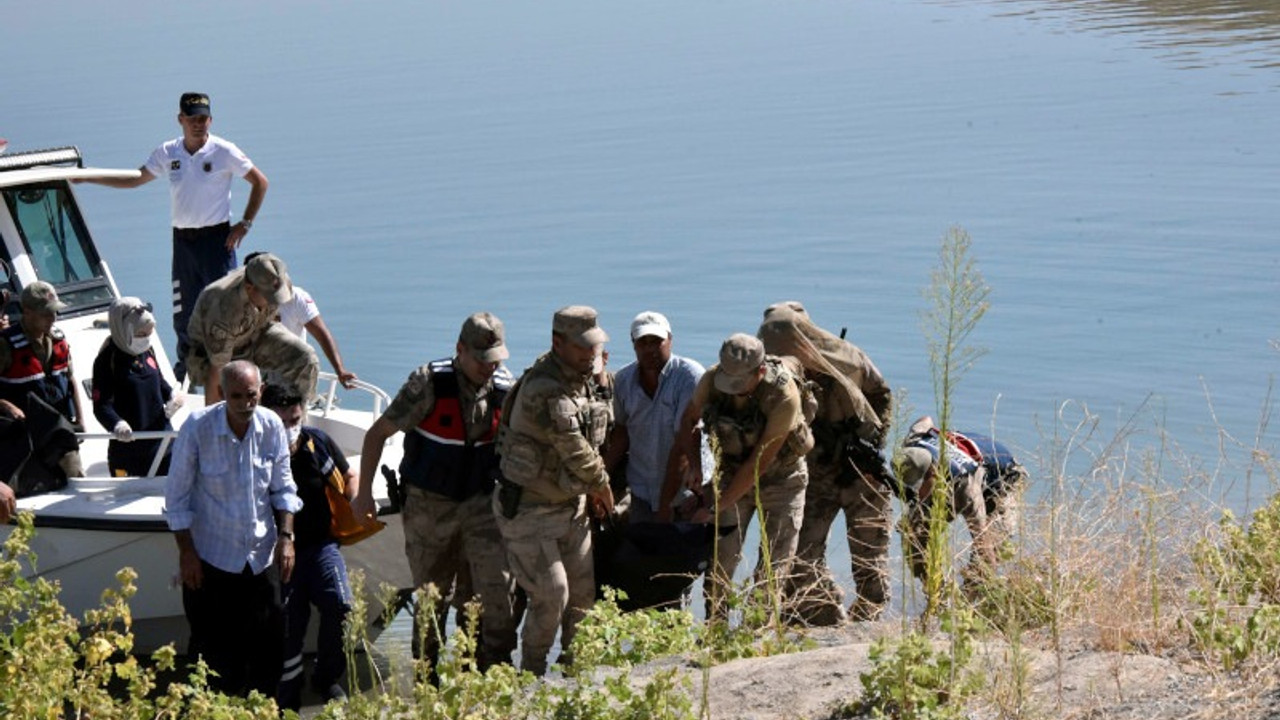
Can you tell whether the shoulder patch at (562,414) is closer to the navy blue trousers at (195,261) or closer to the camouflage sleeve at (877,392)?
the camouflage sleeve at (877,392)

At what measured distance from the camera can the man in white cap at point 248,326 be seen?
897cm

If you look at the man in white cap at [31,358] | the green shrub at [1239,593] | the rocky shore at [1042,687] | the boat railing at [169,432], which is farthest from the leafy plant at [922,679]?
the man in white cap at [31,358]

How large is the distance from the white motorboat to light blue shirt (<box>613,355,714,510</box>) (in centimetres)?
116

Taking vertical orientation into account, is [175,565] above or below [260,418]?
below

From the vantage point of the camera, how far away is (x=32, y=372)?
954 cm

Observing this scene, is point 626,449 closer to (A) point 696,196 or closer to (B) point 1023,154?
(A) point 696,196

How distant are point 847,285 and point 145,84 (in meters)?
19.9

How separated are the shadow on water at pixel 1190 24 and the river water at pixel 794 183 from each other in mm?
103

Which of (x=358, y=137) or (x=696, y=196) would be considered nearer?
(x=696, y=196)

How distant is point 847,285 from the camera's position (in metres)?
18.7

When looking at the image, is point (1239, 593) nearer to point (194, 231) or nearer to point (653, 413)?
point (653, 413)

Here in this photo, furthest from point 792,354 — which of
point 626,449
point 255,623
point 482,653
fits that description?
point 255,623

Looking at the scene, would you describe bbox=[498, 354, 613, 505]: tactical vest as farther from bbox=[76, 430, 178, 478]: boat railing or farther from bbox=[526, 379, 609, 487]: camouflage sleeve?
bbox=[76, 430, 178, 478]: boat railing

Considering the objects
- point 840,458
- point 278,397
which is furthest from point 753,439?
point 278,397
